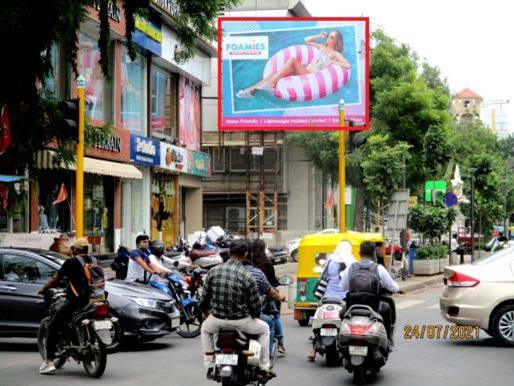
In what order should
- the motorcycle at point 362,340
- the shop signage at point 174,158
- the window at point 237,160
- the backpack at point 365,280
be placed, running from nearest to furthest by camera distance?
the motorcycle at point 362,340
the backpack at point 365,280
the shop signage at point 174,158
the window at point 237,160

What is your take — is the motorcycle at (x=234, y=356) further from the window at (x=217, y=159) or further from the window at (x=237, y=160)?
the window at (x=217, y=159)

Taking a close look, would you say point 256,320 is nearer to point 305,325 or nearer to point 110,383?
point 110,383

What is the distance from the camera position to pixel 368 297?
11.7 m

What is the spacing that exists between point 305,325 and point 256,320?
32.0 ft

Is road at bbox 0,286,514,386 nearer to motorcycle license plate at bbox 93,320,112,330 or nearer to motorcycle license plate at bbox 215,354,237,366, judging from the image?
motorcycle license plate at bbox 93,320,112,330

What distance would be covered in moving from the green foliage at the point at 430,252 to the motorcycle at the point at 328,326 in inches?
888

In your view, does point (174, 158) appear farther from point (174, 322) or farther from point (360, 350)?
point (360, 350)

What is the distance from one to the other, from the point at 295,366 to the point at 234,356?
13.4ft

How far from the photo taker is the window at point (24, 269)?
50.4 ft

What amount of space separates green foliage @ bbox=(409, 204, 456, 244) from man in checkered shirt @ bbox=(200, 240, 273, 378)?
2716 cm

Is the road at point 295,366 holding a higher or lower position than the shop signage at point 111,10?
lower

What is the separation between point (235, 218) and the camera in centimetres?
6425
